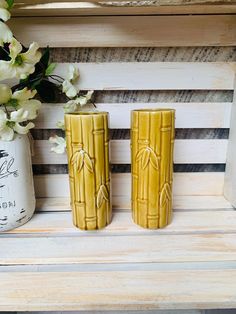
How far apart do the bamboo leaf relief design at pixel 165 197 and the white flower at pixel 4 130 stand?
29 centimetres

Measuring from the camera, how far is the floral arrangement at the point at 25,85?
45 cm

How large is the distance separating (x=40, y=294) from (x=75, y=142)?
24 cm

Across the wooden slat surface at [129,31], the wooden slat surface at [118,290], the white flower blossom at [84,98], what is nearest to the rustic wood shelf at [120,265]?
the wooden slat surface at [118,290]

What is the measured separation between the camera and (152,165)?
51 cm

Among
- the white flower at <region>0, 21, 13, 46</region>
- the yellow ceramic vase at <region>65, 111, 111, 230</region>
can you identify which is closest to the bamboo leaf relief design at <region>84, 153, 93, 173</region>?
the yellow ceramic vase at <region>65, 111, 111, 230</region>

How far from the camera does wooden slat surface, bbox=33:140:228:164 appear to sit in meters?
0.65

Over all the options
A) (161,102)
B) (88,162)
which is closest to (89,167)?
(88,162)

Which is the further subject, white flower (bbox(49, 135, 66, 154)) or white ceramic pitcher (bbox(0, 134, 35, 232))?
white flower (bbox(49, 135, 66, 154))

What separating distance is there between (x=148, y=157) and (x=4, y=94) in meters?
0.27

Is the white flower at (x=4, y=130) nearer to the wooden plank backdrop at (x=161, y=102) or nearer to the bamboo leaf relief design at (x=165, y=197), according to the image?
the wooden plank backdrop at (x=161, y=102)

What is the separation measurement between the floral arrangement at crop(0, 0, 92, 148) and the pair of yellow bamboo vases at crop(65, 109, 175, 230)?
78 millimetres

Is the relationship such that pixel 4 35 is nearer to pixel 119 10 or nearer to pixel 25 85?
pixel 25 85

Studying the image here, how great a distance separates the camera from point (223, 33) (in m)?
0.58

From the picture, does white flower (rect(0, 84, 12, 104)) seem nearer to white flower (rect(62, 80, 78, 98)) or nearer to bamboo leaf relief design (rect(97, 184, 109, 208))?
white flower (rect(62, 80, 78, 98))
